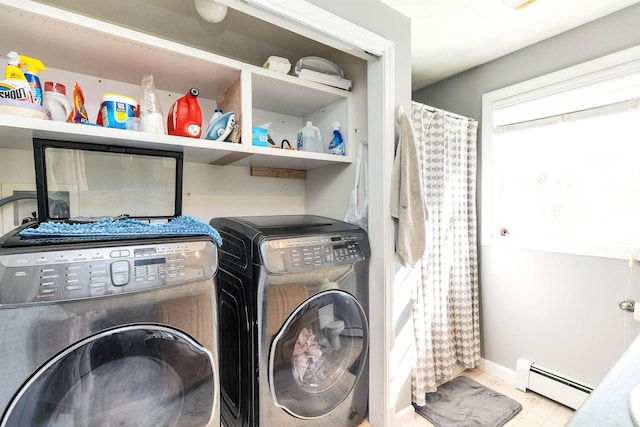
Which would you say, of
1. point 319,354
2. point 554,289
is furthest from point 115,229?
point 554,289

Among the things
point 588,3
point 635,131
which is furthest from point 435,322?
point 588,3

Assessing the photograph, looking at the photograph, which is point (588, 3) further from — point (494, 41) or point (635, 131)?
point (635, 131)

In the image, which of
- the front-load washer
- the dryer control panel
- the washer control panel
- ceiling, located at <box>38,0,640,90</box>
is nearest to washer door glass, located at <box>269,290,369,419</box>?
the dryer control panel

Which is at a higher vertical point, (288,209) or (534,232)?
(288,209)

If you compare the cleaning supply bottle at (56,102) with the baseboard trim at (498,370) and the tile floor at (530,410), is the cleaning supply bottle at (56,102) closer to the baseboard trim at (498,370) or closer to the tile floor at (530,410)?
the tile floor at (530,410)

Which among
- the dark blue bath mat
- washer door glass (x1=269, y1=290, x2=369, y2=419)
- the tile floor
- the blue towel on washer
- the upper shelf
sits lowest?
the tile floor

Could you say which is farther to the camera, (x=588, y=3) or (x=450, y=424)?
(x=450, y=424)

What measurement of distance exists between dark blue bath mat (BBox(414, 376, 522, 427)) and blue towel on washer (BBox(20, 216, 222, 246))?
5.43ft

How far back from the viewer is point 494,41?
1874mm

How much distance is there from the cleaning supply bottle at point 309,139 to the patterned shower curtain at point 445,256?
580 mm

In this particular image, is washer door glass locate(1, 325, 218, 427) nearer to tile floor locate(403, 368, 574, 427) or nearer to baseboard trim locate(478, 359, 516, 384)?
tile floor locate(403, 368, 574, 427)

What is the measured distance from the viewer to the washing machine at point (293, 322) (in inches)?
47.1

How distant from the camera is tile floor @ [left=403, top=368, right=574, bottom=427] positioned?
66.0 inches

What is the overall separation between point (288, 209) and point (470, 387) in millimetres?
1728
